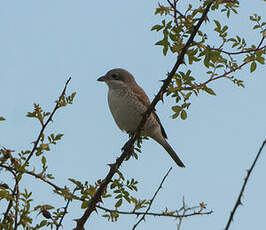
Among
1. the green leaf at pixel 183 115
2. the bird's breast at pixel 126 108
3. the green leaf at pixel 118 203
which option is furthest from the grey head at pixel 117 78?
the green leaf at pixel 118 203

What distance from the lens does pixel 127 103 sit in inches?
238

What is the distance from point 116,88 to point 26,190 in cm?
356

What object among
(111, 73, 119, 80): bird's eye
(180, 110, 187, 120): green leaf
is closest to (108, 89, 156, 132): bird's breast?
(111, 73, 119, 80): bird's eye

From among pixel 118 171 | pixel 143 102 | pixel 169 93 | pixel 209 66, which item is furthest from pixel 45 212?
pixel 143 102

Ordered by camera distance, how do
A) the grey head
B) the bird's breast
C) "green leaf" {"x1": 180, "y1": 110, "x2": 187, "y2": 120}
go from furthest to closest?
the grey head
the bird's breast
"green leaf" {"x1": 180, "y1": 110, "x2": 187, "y2": 120}

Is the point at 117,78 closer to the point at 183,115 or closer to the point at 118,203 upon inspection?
the point at 183,115

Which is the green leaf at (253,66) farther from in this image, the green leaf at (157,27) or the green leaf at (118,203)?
the green leaf at (118,203)

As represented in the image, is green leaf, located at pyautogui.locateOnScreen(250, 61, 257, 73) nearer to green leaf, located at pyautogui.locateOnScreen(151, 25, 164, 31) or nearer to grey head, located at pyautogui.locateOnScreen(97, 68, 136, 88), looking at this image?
green leaf, located at pyautogui.locateOnScreen(151, 25, 164, 31)

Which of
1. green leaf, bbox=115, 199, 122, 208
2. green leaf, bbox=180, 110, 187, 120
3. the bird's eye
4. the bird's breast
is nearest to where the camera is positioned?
green leaf, bbox=115, 199, 122, 208

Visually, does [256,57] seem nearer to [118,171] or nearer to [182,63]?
[182,63]

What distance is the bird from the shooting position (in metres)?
6.02

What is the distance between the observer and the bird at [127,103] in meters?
6.02

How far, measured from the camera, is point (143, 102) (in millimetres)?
6141

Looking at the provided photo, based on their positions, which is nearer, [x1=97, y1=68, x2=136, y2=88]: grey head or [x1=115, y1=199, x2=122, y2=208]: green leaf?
[x1=115, y1=199, x2=122, y2=208]: green leaf
